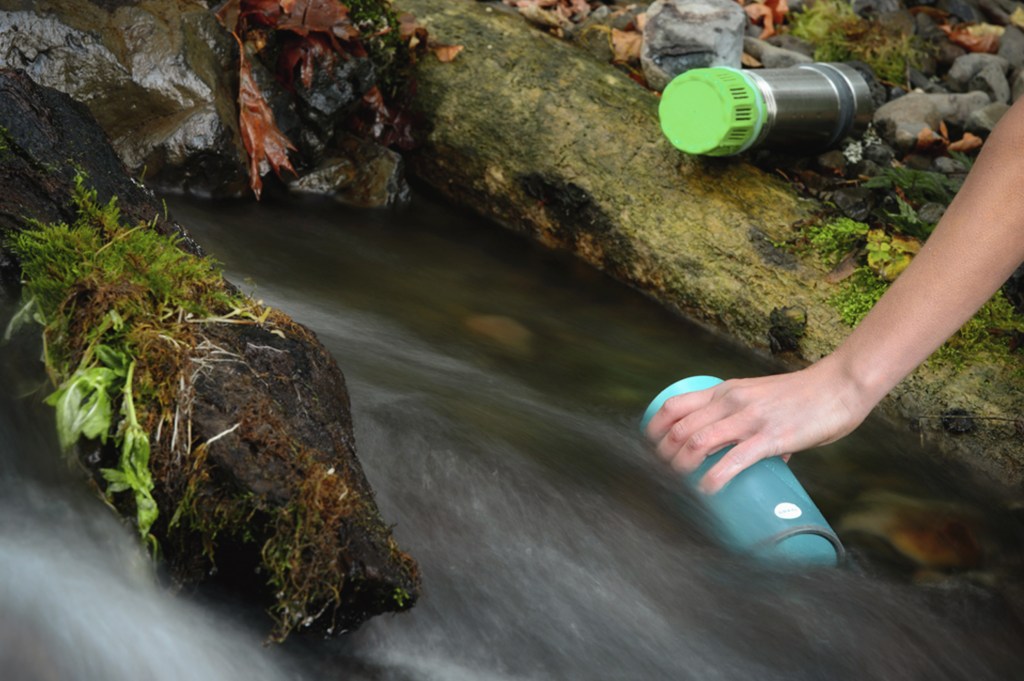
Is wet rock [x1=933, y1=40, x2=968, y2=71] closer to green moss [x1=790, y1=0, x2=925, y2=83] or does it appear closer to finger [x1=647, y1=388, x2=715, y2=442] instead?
green moss [x1=790, y1=0, x2=925, y2=83]

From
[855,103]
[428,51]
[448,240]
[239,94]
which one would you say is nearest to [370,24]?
[428,51]

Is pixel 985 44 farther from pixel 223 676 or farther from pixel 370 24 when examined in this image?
pixel 223 676

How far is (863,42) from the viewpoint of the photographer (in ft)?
24.0

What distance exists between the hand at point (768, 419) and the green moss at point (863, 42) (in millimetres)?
4645

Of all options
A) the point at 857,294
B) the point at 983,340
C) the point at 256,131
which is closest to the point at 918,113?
the point at 857,294

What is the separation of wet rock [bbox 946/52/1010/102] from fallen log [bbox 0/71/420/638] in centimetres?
566

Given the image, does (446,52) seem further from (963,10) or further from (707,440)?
(963,10)

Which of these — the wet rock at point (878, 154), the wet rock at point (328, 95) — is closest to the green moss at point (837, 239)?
the wet rock at point (878, 154)

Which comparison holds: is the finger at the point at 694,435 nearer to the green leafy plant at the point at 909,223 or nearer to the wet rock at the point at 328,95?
the green leafy plant at the point at 909,223

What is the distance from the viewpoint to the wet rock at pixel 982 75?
7.00 metres

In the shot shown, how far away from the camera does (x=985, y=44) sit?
298 inches

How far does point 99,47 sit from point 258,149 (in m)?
0.91

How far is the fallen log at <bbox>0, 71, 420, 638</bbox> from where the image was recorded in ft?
7.96

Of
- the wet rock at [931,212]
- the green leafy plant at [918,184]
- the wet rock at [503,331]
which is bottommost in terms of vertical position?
the wet rock at [503,331]
